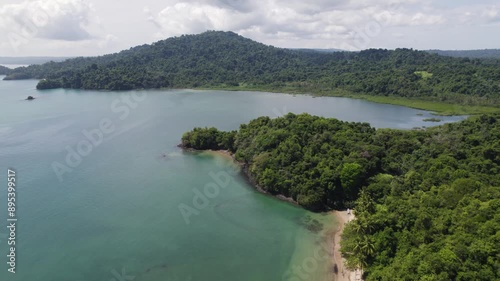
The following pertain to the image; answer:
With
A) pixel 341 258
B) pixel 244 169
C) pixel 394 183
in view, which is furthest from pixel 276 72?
pixel 341 258

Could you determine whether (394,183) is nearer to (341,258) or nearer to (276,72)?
(341,258)

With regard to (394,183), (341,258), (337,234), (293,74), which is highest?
(293,74)

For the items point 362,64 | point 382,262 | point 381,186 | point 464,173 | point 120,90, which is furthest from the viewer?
point 362,64

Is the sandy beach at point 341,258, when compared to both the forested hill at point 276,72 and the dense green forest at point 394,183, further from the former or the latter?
the forested hill at point 276,72

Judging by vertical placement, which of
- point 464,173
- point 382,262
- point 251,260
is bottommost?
point 251,260

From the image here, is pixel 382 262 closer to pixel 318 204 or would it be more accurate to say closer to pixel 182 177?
pixel 318 204

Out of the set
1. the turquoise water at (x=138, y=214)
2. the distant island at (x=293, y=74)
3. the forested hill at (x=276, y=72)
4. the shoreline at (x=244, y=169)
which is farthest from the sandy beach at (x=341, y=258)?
the forested hill at (x=276, y=72)

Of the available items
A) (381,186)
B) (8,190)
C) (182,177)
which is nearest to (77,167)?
(8,190)
